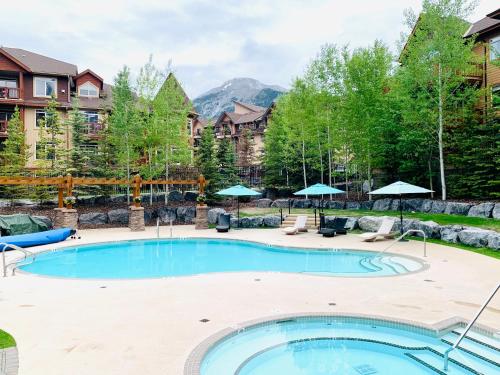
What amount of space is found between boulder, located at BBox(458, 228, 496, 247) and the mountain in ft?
386

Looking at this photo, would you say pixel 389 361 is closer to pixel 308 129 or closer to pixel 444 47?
pixel 444 47

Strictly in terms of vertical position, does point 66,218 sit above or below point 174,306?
above

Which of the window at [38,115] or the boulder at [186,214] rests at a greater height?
the window at [38,115]

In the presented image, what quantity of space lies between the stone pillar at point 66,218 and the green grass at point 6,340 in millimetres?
13171

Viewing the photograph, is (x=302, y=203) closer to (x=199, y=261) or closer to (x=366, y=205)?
(x=366, y=205)

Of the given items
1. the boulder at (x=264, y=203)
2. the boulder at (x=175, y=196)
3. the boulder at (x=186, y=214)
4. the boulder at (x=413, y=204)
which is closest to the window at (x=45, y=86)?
the boulder at (x=175, y=196)

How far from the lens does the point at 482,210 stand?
15.4 m

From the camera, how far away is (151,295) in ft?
25.4

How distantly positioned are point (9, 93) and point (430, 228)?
29.9m

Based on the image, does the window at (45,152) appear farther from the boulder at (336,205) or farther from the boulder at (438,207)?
the boulder at (438,207)

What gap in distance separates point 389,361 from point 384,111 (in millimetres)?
17966

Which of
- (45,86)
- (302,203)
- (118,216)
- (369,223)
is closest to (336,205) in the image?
(302,203)

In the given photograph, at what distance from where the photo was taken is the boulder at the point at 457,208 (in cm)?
1623

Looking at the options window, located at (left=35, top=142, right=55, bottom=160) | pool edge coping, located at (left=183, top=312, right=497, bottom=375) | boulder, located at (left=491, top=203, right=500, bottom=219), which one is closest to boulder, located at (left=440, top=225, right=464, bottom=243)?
boulder, located at (left=491, top=203, right=500, bottom=219)
